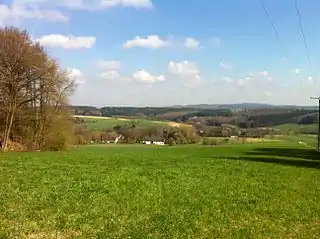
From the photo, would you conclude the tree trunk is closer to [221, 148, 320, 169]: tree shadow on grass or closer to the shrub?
[221, 148, 320, 169]: tree shadow on grass

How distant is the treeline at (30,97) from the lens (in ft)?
156

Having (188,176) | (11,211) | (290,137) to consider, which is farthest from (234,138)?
(11,211)

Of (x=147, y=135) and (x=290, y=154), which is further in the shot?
(x=147, y=135)

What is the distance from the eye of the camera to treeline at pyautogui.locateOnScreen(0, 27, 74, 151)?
47.5 metres

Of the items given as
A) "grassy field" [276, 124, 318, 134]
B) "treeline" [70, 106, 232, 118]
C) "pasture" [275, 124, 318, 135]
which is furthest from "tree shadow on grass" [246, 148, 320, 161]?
"treeline" [70, 106, 232, 118]

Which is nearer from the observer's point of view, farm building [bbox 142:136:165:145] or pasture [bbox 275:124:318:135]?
farm building [bbox 142:136:165:145]

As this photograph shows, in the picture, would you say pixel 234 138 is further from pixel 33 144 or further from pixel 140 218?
pixel 140 218

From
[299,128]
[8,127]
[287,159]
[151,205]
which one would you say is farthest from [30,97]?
[299,128]

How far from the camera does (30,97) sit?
51219mm

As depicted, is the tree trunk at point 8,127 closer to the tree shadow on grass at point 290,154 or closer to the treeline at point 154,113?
the tree shadow on grass at point 290,154

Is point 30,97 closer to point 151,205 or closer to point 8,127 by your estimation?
point 8,127

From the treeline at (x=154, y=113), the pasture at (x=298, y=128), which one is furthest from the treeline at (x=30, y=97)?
the treeline at (x=154, y=113)

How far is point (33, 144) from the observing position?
178 ft

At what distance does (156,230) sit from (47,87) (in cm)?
4207
